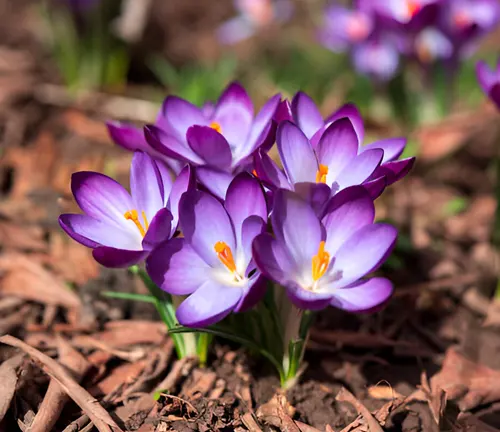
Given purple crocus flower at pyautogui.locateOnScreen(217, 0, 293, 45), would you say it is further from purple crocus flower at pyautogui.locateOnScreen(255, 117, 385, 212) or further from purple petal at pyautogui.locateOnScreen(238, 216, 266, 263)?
purple petal at pyautogui.locateOnScreen(238, 216, 266, 263)

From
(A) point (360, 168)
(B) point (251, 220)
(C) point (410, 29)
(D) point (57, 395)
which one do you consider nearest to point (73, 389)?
(D) point (57, 395)

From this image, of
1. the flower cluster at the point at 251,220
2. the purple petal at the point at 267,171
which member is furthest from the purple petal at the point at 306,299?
the purple petal at the point at 267,171

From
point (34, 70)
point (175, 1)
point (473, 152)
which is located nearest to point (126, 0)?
point (34, 70)

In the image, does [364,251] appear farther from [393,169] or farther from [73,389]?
[73,389]

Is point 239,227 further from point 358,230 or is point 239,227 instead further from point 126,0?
point 126,0

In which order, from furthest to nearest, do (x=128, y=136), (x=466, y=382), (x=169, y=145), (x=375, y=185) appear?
1. (x=466, y=382)
2. (x=128, y=136)
3. (x=169, y=145)
4. (x=375, y=185)

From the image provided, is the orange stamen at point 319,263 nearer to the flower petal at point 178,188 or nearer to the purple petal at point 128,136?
the flower petal at point 178,188
